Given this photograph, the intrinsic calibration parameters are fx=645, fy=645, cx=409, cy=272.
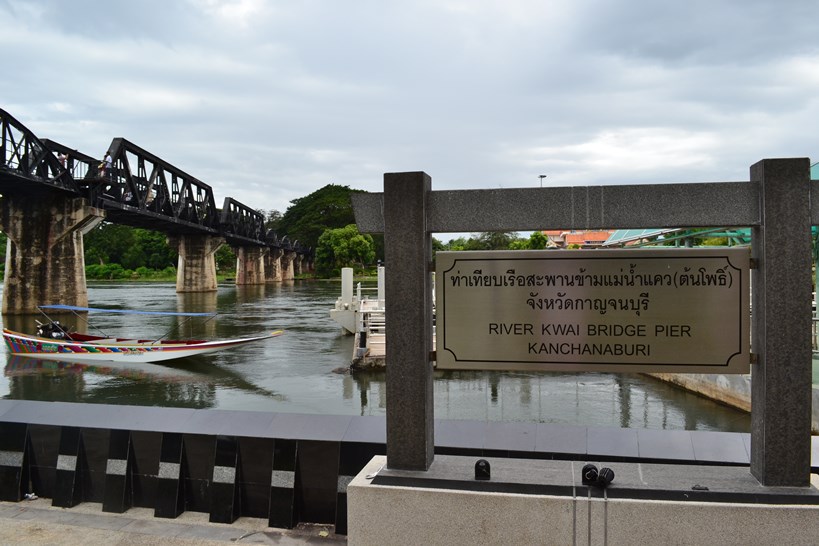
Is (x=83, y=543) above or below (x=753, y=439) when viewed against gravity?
below

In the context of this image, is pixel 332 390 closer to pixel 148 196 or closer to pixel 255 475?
pixel 255 475

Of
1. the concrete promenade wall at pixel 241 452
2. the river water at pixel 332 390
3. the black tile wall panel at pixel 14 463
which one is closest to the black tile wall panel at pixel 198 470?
the concrete promenade wall at pixel 241 452

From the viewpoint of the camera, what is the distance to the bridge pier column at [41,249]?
41750mm

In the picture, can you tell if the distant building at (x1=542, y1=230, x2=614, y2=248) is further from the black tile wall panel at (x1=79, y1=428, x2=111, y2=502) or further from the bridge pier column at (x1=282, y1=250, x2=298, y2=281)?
the bridge pier column at (x1=282, y1=250, x2=298, y2=281)

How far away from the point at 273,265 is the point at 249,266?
12502mm

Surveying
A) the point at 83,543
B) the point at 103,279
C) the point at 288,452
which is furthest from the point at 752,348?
the point at 103,279

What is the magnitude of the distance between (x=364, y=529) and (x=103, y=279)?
125953mm

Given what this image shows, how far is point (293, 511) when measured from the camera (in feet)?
18.7

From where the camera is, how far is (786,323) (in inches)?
184

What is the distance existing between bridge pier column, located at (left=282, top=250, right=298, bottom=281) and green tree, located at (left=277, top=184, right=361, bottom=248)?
20.9ft

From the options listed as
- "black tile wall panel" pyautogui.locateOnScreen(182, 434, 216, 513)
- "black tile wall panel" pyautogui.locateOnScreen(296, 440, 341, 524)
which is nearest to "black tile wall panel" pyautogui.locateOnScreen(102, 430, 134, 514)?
"black tile wall panel" pyautogui.locateOnScreen(182, 434, 216, 513)

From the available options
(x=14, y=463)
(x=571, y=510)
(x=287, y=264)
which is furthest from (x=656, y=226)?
(x=287, y=264)

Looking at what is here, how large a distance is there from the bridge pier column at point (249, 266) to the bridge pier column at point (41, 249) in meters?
58.9

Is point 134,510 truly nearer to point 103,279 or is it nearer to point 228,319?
point 228,319
